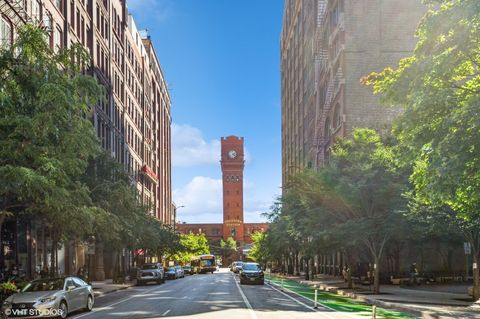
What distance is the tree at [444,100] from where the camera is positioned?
13797 millimetres

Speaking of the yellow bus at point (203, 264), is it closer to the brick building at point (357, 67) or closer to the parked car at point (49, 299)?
the brick building at point (357, 67)

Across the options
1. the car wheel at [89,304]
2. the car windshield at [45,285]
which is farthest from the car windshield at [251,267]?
the car windshield at [45,285]

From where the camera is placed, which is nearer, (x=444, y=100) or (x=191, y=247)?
(x=444, y=100)

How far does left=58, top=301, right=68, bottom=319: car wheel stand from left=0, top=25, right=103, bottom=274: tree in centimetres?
309

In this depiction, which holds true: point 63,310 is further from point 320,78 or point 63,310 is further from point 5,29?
point 320,78

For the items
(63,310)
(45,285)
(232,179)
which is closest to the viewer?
(63,310)

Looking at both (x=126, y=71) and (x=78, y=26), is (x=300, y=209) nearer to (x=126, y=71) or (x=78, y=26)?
(x=78, y=26)

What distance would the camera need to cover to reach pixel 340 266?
63.1m

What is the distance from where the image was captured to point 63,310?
783 inches

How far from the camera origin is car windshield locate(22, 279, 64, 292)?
20.8 meters

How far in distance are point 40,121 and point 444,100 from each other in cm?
1100

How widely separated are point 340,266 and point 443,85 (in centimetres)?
4984

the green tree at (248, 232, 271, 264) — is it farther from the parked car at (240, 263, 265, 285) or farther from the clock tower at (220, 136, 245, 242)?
the parked car at (240, 263, 265, 285)

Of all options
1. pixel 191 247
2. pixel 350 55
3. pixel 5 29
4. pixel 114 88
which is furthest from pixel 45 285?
pixel 191 247
